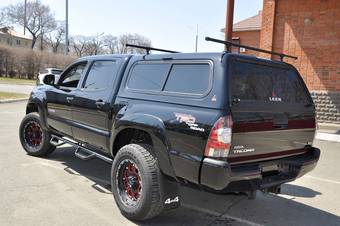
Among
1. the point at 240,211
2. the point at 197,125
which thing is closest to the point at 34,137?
the point at 240,211

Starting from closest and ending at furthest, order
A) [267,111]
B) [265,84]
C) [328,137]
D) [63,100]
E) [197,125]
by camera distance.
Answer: [197,125] → [267,111] → [265,84] → [63,100] → [328,137]

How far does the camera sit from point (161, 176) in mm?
4016

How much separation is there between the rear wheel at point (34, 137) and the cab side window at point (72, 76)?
0.89m

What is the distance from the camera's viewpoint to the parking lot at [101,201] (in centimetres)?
426

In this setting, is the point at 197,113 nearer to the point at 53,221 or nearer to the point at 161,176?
the point at 161,176

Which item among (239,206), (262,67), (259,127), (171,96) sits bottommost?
(239,206)

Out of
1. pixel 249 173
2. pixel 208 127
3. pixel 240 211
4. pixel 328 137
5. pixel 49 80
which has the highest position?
pixel 49 80

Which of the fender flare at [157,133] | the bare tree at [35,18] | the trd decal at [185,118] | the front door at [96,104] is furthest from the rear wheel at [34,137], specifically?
the bare tree at [35,18]

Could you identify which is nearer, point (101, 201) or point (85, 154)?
point (101, 201)

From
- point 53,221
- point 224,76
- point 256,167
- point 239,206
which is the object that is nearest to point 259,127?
point 256,167

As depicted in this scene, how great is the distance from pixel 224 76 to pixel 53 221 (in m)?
2.42

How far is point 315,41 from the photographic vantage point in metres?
13.8

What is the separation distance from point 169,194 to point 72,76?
10.3 feet

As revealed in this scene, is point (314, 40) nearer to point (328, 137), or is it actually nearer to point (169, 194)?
point (328, 137)
